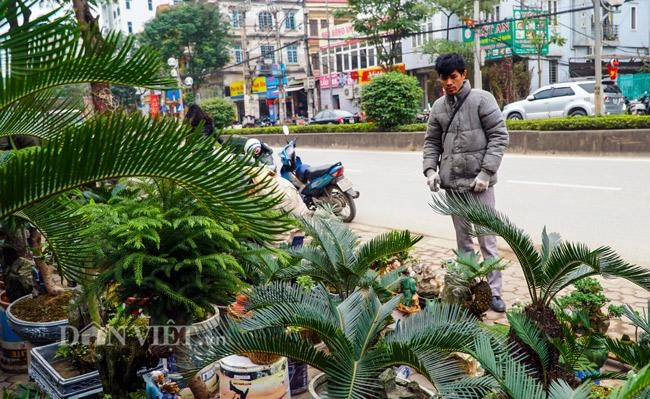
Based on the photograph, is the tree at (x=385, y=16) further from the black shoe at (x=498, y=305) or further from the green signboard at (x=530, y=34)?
the black shoe at (x=498, y=305)

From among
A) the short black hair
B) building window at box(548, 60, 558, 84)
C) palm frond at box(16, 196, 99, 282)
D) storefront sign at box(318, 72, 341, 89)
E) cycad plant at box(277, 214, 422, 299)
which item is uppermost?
storefront sign at box(318, 72, 341, 89)

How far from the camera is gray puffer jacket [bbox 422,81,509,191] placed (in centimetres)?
429

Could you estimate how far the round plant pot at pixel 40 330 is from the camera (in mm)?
3748

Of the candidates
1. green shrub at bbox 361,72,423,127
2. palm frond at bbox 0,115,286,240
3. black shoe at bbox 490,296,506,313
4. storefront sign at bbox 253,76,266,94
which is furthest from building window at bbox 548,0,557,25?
palm frond at bbox 0,115,286,240

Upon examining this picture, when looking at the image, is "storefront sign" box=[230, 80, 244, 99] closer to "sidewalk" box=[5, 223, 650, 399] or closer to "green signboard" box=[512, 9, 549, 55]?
"green signboard" box=[512, 9, 549, 55]

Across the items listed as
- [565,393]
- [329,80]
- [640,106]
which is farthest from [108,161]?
[329,80]

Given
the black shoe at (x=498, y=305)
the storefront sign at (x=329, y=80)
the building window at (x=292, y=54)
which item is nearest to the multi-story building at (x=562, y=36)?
the storefront sign at (x=329, y=80)

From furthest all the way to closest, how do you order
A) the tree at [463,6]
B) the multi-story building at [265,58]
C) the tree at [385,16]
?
the multi-story building at [265,58] → the tree at [463,6] → the tree at [385,16]

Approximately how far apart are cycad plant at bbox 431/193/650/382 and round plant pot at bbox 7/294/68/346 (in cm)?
238

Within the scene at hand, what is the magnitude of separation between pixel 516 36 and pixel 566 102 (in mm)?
9084

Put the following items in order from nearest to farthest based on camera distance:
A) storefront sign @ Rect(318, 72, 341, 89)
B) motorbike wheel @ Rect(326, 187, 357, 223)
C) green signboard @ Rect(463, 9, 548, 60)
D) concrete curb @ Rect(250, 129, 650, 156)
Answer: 1. motorbike wheel @ Rect(326, 187, 357, 223)
2. concrete curb @ Rect(250, 129, 650, 156)
3. green signboard @ Rect(463, 9, 548, 60)
4. storefront sign @ Rect(318, 72, 341, 89)

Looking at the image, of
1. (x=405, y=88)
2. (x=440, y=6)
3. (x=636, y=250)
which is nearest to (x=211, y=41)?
(x=440, y=6)

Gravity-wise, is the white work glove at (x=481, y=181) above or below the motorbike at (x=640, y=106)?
below

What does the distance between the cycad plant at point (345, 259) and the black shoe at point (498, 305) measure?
1.12m
